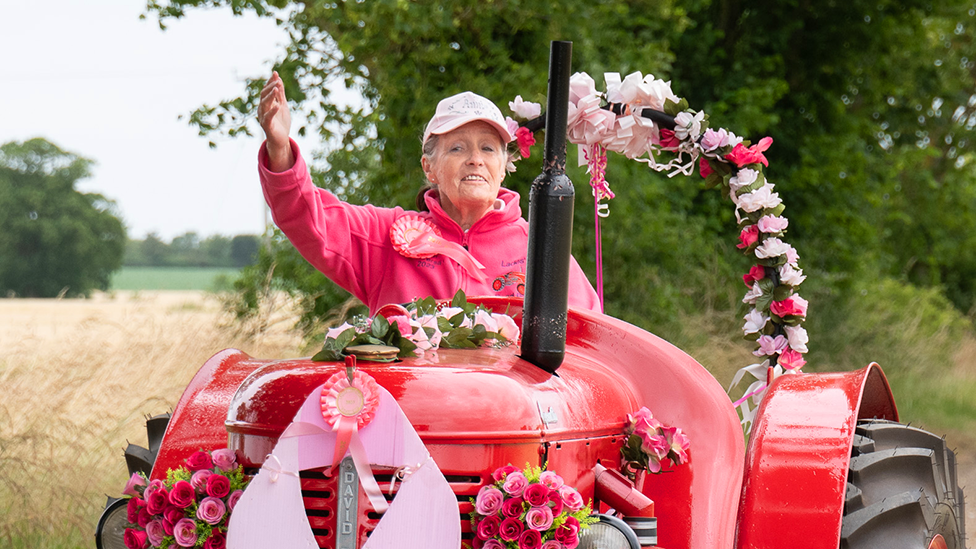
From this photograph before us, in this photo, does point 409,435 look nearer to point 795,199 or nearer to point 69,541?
point 69,541

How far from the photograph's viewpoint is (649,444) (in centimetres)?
235

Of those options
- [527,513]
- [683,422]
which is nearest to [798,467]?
[683,422]

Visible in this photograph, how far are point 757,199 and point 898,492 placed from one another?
1.42 m

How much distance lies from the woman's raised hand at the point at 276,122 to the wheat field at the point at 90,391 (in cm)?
218

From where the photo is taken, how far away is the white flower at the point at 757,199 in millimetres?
3758

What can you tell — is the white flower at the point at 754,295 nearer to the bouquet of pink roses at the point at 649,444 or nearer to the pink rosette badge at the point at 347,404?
the bouquet of pink roses at the point at 649,444

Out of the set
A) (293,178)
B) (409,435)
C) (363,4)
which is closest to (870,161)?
(363,4)

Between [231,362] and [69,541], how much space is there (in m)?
1.75

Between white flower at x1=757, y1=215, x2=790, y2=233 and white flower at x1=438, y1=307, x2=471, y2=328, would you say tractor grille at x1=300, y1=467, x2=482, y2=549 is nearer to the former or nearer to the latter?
white flower at x1=438, y1=307, x2=471, y2=328

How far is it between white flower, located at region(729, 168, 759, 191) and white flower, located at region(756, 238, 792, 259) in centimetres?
27

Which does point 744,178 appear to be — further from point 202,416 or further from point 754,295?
point 202,416

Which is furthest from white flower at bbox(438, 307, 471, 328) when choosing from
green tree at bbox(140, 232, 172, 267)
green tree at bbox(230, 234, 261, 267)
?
green tree at bbox(140, 232, 172, 267)

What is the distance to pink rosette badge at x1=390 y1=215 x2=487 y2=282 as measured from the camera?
11.2ft

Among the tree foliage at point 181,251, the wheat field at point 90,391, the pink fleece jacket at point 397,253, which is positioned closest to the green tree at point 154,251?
the tree foliage at point 181,251
